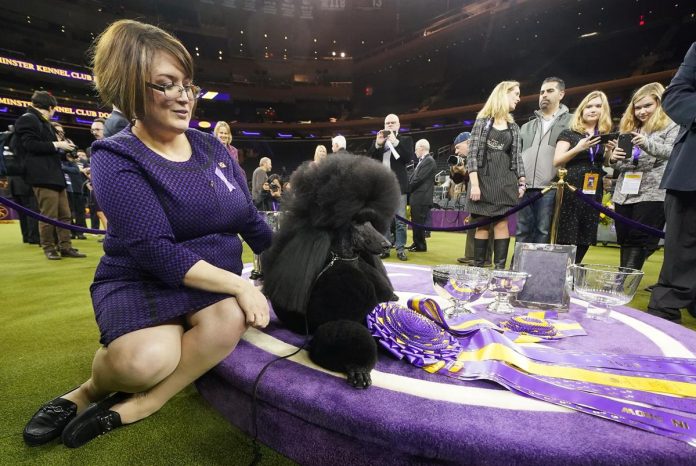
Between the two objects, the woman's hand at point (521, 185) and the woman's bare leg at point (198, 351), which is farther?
the woman's hand at point (521, 185)

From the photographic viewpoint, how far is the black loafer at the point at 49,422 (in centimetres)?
89

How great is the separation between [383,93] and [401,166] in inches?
636

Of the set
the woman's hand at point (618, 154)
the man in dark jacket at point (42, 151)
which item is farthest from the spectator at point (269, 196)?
the woman's hand at point (618, 154)

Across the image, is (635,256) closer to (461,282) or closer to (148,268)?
(461,282)

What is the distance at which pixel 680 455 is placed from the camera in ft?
2.12

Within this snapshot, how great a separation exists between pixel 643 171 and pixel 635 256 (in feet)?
2.07

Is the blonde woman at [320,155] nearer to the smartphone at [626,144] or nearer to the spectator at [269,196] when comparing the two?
the spectator at [269,196]

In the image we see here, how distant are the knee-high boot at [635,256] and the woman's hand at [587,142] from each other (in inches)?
35.0

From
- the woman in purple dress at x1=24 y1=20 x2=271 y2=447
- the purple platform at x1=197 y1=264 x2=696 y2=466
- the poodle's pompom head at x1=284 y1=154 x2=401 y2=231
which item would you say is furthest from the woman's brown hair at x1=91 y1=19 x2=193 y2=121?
the purple platform at x1=197 y1=264 x2=696 y2=466

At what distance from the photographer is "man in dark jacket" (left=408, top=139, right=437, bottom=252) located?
4.63m

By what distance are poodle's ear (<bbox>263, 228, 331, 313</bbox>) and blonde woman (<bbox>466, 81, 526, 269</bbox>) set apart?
6.50ft

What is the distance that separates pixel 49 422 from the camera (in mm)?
920

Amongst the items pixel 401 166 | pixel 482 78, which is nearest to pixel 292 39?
pixel 482 78

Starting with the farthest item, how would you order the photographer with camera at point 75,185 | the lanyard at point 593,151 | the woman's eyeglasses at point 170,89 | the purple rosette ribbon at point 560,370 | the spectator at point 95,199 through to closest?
the photographer with camera at point 75,185
the spectator at point 95,199
the lanyard at point 593,151
the woman's eyeglasses at point 170,89
the purple rosette ribbon at point 560,370
